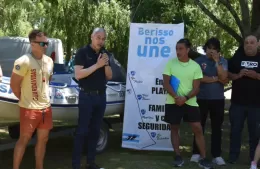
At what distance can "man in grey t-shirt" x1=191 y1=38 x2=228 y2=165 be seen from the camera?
6570mm

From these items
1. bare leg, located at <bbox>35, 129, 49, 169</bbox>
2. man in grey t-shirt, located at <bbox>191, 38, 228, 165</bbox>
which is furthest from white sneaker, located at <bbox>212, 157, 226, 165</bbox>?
bare leg, located at <bbox>35, 129, 49, 169</bbox>

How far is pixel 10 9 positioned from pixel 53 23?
3334mm

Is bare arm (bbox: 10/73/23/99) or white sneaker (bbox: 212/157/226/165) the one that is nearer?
bare arm (bbox: 10/73/23/99)

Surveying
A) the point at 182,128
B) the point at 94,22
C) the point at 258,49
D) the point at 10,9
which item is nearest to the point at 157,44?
the point at 258,49

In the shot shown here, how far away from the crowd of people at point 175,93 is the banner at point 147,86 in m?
0.68

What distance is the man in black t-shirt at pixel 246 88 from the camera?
258 inches

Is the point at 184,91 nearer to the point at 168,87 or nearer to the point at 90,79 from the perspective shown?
the point at 168,87

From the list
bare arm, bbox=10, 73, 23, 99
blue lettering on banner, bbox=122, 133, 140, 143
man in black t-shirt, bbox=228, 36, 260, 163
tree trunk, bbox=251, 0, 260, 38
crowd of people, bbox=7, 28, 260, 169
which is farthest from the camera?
tree trunk, bbox=251, 0, 260, 38

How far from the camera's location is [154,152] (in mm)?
7730

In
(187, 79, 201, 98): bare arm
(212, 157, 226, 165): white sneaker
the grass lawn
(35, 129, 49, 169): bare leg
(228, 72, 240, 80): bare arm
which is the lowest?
the grass lawn

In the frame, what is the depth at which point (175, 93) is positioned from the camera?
6.31 m

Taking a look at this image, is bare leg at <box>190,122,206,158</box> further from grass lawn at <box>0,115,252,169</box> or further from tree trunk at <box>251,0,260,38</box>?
tree trunk at <box>251,0,260,38</box>

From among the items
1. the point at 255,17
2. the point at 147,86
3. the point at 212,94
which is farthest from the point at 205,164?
the point at 255,17

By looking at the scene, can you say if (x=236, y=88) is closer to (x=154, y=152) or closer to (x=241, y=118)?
(x=241, y=118)
